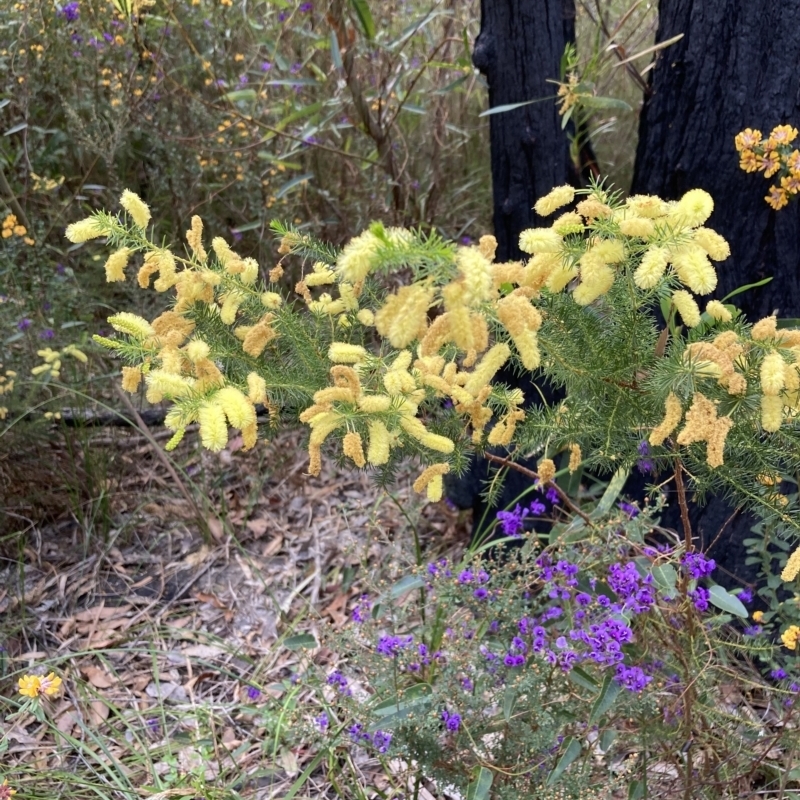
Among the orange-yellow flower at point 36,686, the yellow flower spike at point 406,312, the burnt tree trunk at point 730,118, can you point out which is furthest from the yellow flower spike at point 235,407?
the burnt tree trunk at point 730,118

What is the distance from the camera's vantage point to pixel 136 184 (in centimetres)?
295

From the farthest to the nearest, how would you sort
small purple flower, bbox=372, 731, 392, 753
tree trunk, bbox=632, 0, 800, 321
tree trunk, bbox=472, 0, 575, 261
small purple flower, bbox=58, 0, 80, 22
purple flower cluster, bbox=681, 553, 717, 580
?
small purple flower, bbox=58, 0, 80, 22, tree trunk, bbox=472, 0, 575, 261, tree trunk, bbox=632, 0, 800, 321, small purple flower, bbox=372, 731, 392, 753, purple flower cluster, bbox=681, 553, 717, 580

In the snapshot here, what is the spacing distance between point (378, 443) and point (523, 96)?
1257 mm

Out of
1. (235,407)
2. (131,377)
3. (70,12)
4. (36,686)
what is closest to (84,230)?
(131,377)

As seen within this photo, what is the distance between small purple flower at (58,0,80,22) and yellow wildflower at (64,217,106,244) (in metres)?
2.14

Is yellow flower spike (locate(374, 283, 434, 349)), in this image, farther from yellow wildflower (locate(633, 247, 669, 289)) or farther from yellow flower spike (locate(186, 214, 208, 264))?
yellow flower spike (locate(186, 214, 208, 264))

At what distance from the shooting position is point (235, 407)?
0.73 metres

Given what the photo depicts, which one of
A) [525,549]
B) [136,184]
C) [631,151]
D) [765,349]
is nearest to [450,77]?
[631,151]

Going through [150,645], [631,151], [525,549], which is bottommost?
[150,645]

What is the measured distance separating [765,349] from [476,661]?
85cm

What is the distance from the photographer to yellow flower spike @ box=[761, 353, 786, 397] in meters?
0.66

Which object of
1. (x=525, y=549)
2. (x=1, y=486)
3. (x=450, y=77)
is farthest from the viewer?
(x=450, y=77)

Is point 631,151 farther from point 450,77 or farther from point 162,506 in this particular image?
point 162,506

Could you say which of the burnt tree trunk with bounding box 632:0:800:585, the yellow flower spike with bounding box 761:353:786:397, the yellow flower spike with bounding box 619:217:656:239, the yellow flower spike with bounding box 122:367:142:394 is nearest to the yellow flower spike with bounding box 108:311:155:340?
the yellow flower spike with bounding box 122:367:142:394
